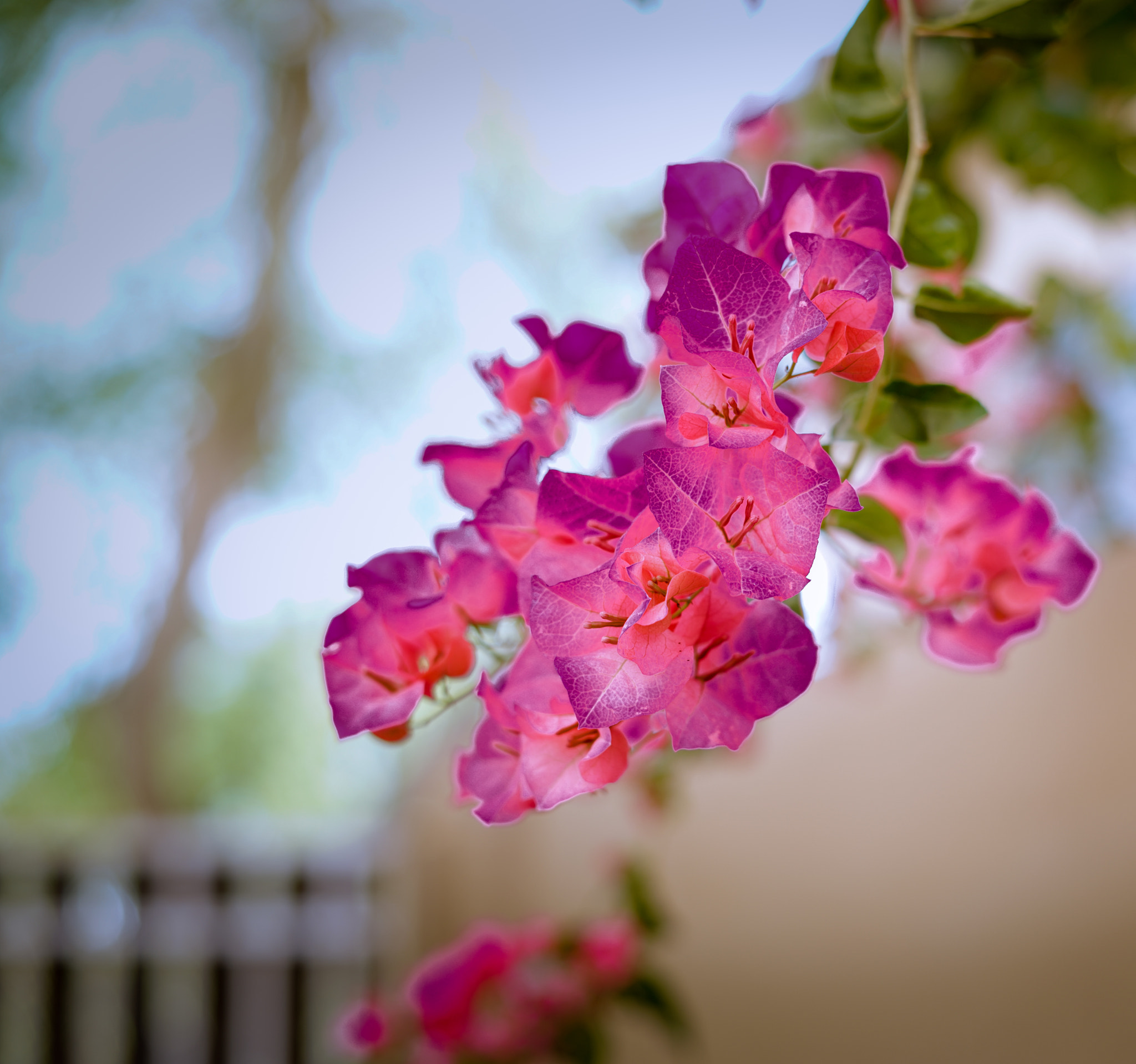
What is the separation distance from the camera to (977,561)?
0.38 m

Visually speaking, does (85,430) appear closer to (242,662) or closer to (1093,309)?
(242,662)

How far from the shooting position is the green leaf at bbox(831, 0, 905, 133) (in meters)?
0.42

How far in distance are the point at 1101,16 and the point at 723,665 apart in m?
0.58

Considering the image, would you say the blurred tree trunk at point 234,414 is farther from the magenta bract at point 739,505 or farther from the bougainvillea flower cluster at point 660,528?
the magenta bract at point 739,505

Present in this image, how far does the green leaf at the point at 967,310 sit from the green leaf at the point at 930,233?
2 cm

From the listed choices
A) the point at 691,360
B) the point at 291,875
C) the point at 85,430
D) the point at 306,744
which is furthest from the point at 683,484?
the point at 306,744

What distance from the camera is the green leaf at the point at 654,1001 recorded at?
1.04 m

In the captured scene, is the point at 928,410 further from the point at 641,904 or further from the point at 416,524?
the point at 416,524

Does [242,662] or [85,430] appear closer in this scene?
[85,430]

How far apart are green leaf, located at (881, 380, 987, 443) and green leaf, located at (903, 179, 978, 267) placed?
7 centimetres

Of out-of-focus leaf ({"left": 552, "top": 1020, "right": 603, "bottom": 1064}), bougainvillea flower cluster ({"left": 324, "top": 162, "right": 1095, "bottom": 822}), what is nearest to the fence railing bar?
out-of-focus leaf ({"left": 552, "top": 1020, "right": 603, "bottom": 1064})

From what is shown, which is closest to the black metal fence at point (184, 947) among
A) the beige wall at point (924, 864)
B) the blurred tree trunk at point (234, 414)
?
the beige wall at point (924, 864)

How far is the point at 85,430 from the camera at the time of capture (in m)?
2.75

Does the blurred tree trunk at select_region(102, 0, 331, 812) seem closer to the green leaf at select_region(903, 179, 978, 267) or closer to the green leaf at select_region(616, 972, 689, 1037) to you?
the green leaf at select_region(616, 972, 689, 1037)
